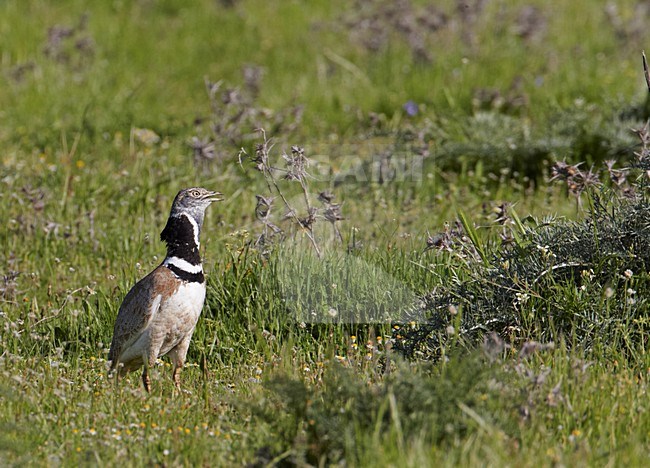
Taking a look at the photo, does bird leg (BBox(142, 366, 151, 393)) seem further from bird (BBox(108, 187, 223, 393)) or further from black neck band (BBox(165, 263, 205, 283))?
black neck band (BBox(165, 263, 205, 283))

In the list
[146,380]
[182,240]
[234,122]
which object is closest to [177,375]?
[146,380]

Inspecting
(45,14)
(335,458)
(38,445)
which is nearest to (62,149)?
(45,14)

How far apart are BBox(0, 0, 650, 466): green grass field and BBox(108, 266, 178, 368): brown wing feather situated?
8.7 inches

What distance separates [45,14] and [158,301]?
8430 mm

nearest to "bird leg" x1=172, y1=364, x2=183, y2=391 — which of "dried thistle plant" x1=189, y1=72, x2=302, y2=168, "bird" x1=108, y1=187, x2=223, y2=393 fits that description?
"bird" x1=108, y1=187, x2=223, y2=393

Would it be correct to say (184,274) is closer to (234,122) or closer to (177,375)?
(177,375)

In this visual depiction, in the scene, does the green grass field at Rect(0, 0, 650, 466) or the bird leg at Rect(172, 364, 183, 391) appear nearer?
the green grass field at Rect(0, 0, 650, 466)

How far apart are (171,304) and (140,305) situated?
7.1 inches

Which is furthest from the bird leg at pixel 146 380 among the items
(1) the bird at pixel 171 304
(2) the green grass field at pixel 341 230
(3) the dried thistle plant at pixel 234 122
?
(3) the dried thistle plant at pixel 234 122

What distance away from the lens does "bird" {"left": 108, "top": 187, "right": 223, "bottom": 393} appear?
4.77 m

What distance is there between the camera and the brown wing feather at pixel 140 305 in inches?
188

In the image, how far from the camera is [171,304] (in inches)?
188

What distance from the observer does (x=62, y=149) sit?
8.77 meters

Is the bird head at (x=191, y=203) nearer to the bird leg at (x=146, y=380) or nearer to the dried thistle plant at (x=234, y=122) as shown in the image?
the bird leg at (x=146, y=380)
